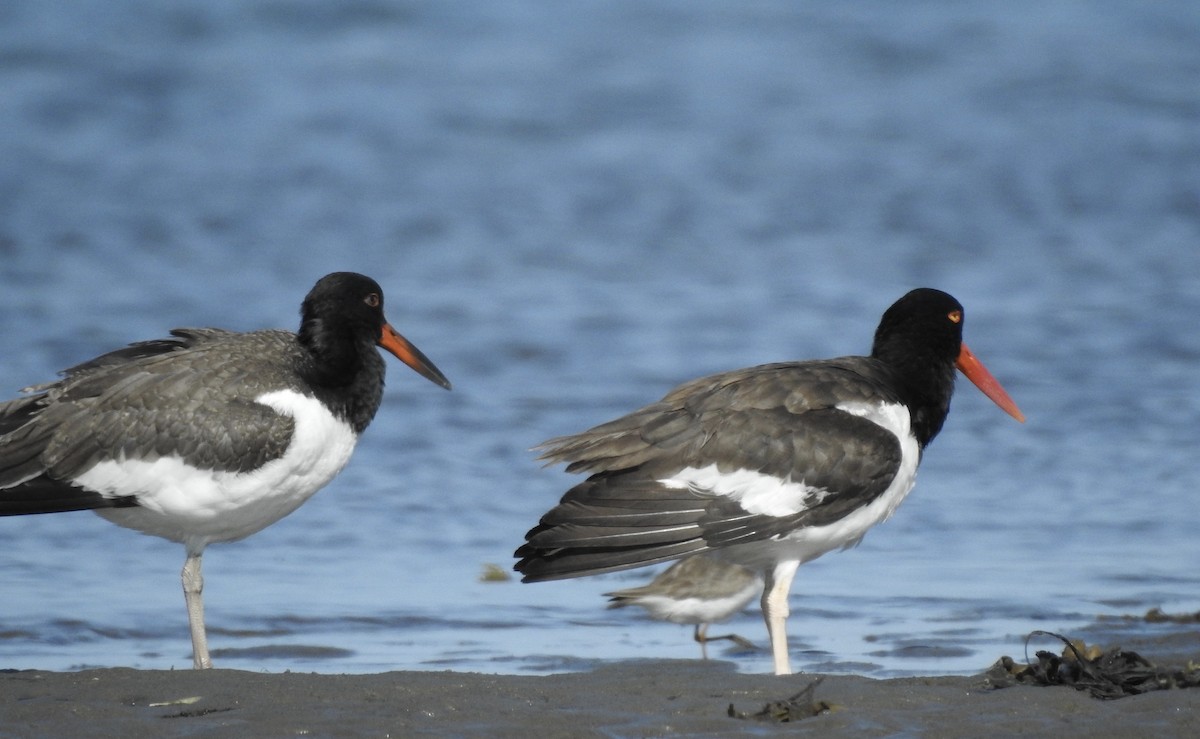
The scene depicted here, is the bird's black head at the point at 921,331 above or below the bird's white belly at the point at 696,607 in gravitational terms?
above

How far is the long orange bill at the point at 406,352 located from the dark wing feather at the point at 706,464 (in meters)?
1.25

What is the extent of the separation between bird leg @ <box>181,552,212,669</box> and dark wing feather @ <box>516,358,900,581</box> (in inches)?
52.2

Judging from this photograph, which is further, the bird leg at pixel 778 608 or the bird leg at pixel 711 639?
Answer: the bird leg at pixel 711 639

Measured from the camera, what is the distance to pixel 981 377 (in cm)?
736

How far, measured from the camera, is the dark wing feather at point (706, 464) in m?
5.80

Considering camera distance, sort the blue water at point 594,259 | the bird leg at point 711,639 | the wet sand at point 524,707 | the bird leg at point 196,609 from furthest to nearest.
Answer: the blue water at point 594,259
the bird leg at point 711,639
the bird leg at point 196,609
the wet sand at point 524,707

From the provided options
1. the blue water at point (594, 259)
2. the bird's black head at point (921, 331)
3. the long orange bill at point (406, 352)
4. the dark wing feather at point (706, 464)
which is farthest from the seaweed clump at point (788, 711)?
the long orange bill at point (406, 352)

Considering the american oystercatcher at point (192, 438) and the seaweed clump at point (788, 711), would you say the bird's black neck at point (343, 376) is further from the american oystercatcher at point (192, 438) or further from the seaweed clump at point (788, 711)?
the seaweed clump at point (788, 711)

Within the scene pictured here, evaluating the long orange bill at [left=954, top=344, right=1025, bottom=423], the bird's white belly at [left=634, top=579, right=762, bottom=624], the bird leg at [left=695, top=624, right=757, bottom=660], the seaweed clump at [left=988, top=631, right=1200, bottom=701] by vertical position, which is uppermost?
the long orange bill at [left=954, top=344, right=1025, bottom=423]

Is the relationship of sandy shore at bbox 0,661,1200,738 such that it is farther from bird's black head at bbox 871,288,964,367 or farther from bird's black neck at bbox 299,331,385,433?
bird's black head at bbox 871,288,964,367

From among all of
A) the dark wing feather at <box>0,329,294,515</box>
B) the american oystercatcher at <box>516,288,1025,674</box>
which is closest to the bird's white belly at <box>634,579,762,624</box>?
the american oystercatcher at <box>516,288,1025,674</box>

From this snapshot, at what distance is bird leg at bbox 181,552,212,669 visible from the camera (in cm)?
616

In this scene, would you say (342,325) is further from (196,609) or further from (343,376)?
(196,609)

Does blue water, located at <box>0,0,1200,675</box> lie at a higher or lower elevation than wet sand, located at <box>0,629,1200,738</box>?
higher
